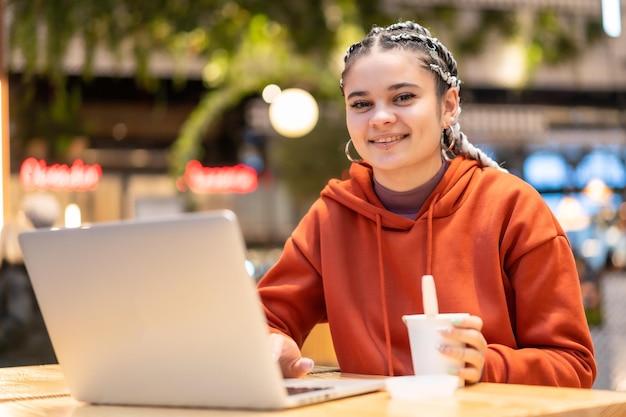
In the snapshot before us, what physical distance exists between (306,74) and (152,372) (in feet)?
14.3

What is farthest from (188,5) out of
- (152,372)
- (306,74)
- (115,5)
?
(152,372)

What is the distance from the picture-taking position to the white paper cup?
1202 mm

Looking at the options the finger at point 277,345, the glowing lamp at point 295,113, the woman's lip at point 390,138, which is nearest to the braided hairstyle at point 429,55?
the woman's lip at point 390,138

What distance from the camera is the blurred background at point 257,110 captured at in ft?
17.8

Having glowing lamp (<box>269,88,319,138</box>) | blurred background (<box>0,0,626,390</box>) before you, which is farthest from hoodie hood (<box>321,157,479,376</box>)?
glowing lamp (<box>269,88,319,138</box>)

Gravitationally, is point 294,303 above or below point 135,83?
below

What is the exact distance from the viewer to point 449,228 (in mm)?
1521

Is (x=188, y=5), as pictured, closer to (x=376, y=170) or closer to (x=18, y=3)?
(x=18, y=3)

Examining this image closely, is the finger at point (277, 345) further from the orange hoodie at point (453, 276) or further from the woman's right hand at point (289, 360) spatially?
the orange hoodie at point (453, 276)

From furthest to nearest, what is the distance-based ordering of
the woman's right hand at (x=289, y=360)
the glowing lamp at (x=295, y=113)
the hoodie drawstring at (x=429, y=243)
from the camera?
the glowing lamp at (x=295, y=113)
the hoodie drawstring at (x=429, y=243)
the woman's right hand at (x=289, y=360)

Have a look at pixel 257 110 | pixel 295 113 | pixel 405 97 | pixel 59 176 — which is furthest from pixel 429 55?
pixel 59 176

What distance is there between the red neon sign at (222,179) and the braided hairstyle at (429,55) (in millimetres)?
8312

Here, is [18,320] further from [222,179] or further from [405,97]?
[222,179]

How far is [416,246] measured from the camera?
154cm
